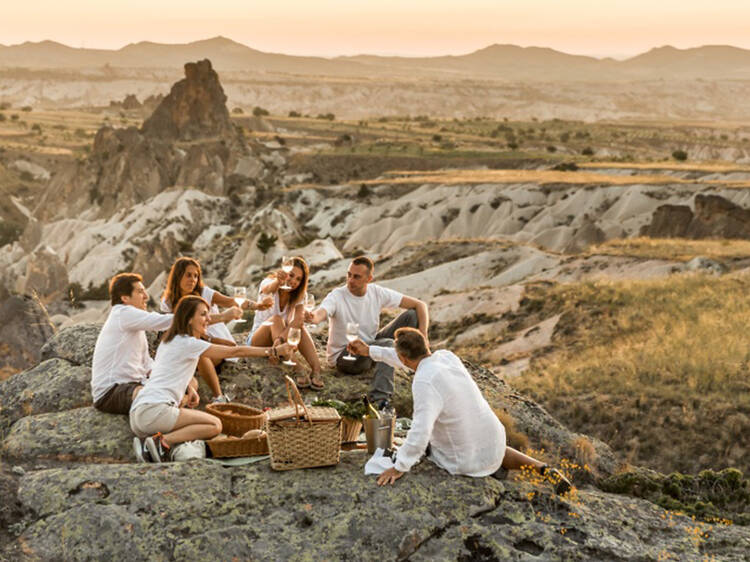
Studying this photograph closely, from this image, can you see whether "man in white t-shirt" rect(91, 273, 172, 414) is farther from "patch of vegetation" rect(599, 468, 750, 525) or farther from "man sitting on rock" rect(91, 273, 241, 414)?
"patch of vegetation" rect(599, 468, 750, 525)

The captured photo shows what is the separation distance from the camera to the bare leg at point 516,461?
8266 mm

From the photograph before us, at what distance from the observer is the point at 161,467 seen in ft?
26.1

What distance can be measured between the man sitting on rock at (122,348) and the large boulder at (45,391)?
4.06 ft

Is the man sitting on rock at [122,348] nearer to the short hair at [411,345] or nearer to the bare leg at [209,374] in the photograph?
the bare leg at [209,374]

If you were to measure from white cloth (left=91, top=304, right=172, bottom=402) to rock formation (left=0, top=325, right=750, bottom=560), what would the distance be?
922 millimetres

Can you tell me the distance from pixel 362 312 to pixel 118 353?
322 cm

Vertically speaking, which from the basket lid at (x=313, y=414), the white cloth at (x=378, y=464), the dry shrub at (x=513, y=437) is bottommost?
the dry shrub at (x=513, y=437)

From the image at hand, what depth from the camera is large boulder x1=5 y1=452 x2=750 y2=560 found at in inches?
279

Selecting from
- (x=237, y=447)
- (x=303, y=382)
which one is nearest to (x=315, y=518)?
(x=237, y=447)

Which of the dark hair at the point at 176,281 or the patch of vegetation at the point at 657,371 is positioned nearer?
the dark hair at the point at 176,281

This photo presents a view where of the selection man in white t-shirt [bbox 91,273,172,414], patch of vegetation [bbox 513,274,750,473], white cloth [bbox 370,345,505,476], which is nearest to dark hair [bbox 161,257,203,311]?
man in white t-shirt [bbox 91,273,172,414]

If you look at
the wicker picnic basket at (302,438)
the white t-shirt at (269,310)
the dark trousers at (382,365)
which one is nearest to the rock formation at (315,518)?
the wicker picnic basket at (302,438)

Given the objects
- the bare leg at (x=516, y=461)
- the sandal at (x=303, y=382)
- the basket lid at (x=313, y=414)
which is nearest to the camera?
the basket lid at (x=313, y=414)

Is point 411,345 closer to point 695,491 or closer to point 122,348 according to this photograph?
point 122,348
